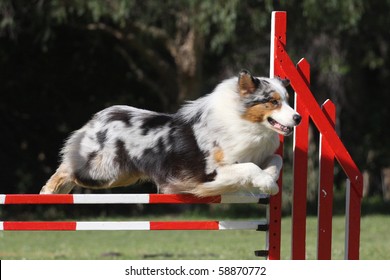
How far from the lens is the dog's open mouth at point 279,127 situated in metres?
5.46

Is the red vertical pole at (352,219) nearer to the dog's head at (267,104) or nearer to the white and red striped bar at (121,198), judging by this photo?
the white and red striped bar at (121,198)

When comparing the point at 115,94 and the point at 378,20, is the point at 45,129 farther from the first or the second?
the point at 378,20

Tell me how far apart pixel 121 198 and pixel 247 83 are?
1067 mm

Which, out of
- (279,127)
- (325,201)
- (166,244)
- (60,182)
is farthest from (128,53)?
(279,127)

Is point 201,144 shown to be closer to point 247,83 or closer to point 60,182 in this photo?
point 247,83

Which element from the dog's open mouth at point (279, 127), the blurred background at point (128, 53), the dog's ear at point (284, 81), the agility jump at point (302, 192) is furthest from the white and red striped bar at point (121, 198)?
the blurred background at point (128, 53)

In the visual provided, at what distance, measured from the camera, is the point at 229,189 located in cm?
562

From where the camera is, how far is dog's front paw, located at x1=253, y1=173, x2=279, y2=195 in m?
5.52

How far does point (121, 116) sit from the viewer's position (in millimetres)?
6188

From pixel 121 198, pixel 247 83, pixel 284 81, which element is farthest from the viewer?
pixel 284 81

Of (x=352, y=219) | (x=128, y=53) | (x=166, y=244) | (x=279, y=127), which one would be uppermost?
(x=279, y=127)

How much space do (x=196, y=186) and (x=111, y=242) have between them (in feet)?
22.5

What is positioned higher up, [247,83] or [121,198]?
[247,83]

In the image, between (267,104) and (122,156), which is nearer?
(267,104)
